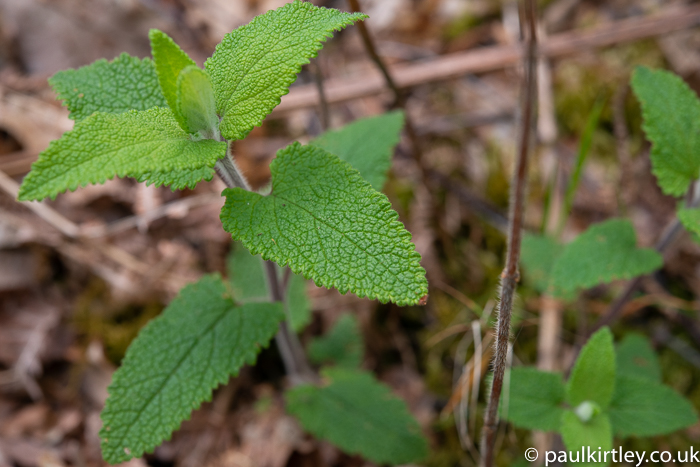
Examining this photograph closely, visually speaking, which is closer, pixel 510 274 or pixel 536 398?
pixel 510 274

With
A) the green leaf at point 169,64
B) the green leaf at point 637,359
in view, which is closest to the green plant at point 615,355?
the green leaf at point 637,359

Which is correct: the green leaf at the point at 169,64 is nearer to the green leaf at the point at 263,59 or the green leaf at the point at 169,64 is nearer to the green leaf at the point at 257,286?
the green leaf at the point at 263,59

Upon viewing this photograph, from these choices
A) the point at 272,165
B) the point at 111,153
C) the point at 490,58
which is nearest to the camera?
the point at 111,153

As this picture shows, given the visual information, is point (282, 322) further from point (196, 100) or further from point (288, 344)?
point (196, 100)

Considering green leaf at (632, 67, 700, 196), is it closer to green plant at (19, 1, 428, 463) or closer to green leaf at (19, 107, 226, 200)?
green plant at (19, 1, 428, 463)

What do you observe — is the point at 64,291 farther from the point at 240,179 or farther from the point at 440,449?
the point at 440,449

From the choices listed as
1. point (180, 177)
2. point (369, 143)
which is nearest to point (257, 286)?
point (369, 143)

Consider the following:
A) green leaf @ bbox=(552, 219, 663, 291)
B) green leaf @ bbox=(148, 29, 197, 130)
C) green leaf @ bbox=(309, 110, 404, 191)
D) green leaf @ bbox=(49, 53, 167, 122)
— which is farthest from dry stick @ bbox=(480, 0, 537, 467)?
green leaf @ bbox=(49, 53, 167, 122)
